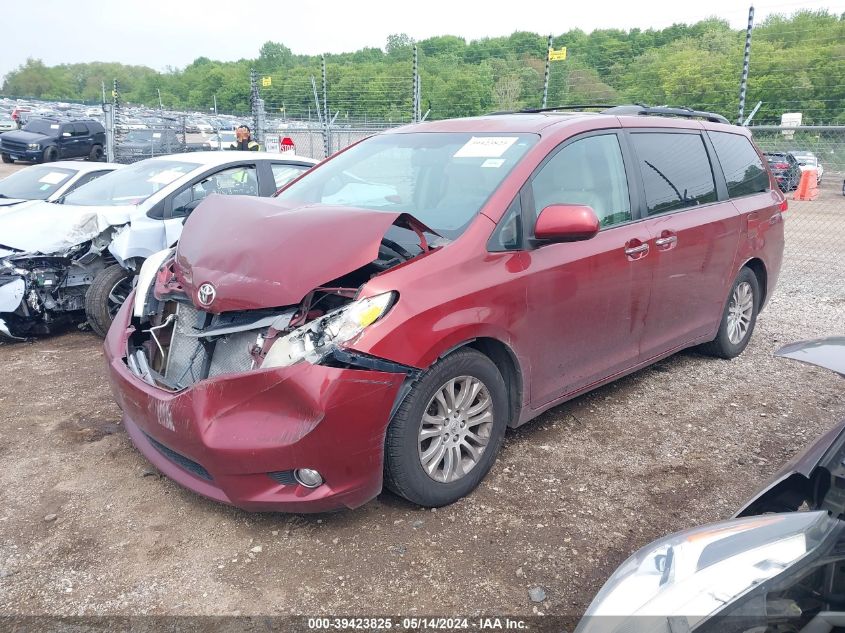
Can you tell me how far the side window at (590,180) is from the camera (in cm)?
345

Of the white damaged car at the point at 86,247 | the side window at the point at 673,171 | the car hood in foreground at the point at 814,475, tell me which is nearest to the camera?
the car hood in foreground at the point at 814,475

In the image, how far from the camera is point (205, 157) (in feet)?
21.1

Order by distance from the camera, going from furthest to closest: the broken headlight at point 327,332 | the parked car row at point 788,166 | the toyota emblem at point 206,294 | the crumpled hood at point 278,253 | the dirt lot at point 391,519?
the parked car row at point 788,166, the toyota emblem at point 206,294, the crumpled hood at point 278,253, the broken headlight at point 327,332, the dirt lot at point 391,519

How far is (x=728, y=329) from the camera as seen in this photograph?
5074mm

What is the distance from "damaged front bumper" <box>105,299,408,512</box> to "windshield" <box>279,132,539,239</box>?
96 cm

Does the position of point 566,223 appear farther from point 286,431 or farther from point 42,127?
point 42,127

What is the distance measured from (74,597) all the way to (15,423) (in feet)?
6.21

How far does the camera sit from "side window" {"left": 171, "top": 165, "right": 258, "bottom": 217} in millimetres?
5816

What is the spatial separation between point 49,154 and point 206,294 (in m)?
22.6

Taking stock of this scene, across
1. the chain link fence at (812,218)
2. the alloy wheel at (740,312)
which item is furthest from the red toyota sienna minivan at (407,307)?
the chain link fence at (812,218)

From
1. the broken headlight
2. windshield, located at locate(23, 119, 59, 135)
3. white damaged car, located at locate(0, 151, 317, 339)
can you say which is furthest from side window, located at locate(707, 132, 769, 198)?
windshield, located at locate(23, 119, 59, 135)

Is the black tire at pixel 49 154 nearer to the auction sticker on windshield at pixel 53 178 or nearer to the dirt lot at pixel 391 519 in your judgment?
the auction sticker on windshield at pixel 53 178

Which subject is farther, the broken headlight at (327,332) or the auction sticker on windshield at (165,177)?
the auction sticker on windshield at (165,177)

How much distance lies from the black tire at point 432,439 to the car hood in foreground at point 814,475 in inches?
48.3
